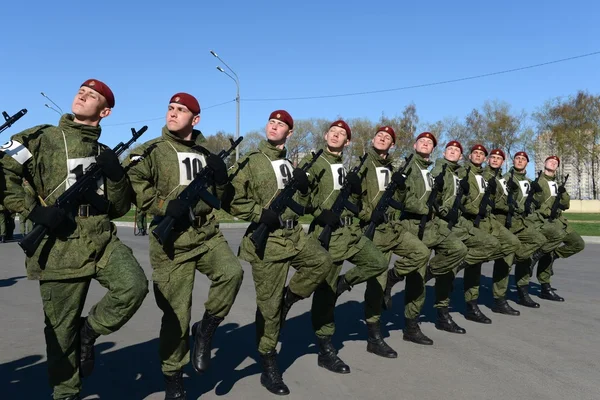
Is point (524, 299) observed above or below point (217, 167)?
below

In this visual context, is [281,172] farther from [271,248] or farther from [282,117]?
[271,248]

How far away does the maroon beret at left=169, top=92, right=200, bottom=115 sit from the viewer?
4230 millimetres

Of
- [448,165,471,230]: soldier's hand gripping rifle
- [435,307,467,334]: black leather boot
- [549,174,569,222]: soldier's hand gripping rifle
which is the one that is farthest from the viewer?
[549,174,569,222]: soldier's hand gripping rifle

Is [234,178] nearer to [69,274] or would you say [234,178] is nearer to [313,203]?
[313,203]

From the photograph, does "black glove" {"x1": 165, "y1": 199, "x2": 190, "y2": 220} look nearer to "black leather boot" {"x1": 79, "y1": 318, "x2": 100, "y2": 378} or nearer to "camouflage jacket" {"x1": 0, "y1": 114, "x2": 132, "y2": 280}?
"camouflage jacket" {"x1": 0, "y1": 114, "x2": 132, "y2": 280}

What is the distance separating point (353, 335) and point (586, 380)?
7.42ft

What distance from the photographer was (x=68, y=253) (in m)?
3.42

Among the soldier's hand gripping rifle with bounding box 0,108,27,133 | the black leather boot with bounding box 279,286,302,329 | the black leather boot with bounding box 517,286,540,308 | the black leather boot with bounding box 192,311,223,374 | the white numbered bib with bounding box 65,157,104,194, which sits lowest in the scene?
the black leather boot with bounding box 517,286,540,308

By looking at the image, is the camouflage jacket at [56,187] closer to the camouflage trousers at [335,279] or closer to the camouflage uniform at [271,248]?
the camouflage uniform at [271,248]

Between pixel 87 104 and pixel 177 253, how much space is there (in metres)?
1.16

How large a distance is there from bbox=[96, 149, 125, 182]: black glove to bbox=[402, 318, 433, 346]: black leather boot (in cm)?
358

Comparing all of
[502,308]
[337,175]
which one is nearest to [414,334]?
[337,175]

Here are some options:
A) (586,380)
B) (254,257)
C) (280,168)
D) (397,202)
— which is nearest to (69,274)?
(254,257)

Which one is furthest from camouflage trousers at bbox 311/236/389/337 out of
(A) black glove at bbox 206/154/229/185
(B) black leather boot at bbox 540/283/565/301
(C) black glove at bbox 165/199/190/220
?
(B) black leather boot at bbox 540/283/565/301
